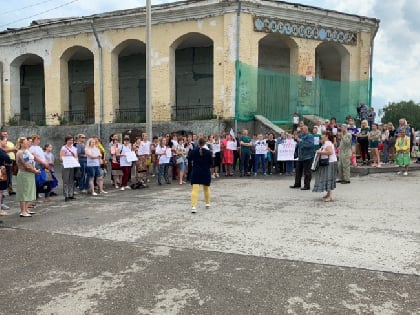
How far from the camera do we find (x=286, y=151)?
14.6m

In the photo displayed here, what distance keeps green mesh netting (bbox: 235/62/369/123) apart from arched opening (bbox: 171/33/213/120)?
3469 millimetres

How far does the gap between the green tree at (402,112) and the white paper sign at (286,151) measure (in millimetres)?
57090

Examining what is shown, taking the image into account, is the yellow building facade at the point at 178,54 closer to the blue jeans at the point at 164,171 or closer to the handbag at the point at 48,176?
the blue jeans at the point at 164,171

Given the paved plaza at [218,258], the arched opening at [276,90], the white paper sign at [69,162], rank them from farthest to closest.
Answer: the arched opening at [276,90] < the white paper sign at [69,162] < the paved plaza at [218,258]

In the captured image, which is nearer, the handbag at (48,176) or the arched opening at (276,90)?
the handbag at (48,176)

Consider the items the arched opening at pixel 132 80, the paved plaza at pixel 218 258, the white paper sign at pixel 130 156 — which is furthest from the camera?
the arched opening at pixel 132 80

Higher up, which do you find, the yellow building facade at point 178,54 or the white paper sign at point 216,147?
the yellow building facade at point 178,54


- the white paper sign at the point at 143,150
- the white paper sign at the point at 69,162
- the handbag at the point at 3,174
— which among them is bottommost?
the handbag at the point at 3,174

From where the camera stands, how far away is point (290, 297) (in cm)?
432

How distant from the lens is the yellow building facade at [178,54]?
1795cm

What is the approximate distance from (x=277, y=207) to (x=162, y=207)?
256 centimetres

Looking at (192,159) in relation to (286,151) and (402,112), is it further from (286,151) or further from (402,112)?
(402,112)

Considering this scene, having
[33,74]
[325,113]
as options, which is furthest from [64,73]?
[325,113]

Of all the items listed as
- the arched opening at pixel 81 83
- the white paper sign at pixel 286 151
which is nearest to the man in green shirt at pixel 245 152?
the white paper sign at pixel 286 151
